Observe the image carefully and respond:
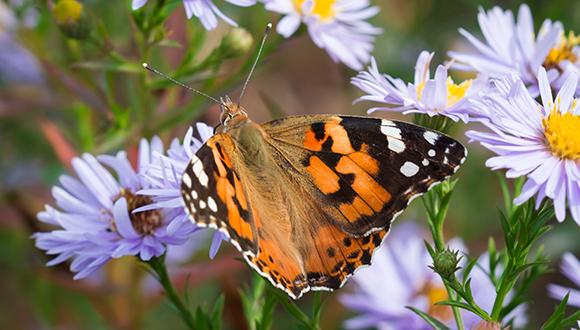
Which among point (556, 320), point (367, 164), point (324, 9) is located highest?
point (324, 9)

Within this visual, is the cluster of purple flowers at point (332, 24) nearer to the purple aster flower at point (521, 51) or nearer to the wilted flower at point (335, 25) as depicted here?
the wilted flower at point (335, 25)

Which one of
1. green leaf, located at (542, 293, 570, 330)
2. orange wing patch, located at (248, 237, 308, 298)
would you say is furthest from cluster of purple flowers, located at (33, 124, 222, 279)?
green leaf, located at (542, 293, 570, 330)

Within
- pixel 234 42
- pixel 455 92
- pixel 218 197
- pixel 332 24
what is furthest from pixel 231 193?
pixel 332 24

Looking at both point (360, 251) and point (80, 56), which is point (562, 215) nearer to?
point (360, 251)

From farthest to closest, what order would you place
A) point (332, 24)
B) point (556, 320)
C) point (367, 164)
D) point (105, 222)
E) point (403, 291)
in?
point (403, 291)
point (332, 24)
point (105, 222)
point (367, 164)
point (556, 320)

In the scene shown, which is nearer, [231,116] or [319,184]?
[319,184]

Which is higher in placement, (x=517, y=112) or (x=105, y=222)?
(x=105, y=222)

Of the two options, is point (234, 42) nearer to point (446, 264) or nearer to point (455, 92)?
point (455, 92)
